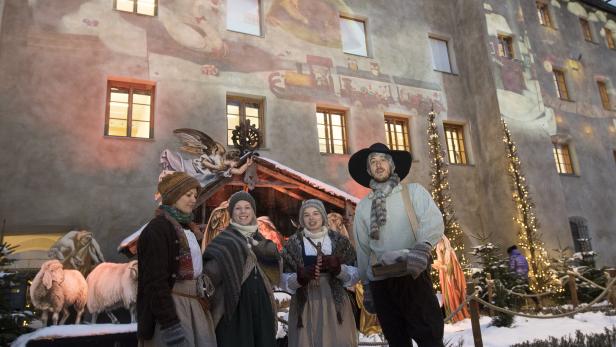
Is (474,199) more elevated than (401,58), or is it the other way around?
(401,58)

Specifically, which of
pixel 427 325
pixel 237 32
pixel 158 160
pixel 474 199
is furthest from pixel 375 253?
pixel 474 199

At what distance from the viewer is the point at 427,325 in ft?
10.5

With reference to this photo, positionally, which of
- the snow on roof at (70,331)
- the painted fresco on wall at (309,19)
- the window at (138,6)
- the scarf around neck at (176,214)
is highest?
the painted fresco on wall at (309,19)

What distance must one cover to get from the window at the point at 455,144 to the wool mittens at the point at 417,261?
13223 mm

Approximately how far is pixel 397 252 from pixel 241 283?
1.37 meters

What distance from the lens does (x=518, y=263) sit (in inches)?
501

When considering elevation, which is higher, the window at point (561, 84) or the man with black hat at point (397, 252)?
the window at point (561, 84)

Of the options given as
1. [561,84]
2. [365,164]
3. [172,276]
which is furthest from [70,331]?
[561,84]

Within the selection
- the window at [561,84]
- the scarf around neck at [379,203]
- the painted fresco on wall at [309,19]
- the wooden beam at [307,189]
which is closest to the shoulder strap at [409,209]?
the scarf around neck at [379,203]

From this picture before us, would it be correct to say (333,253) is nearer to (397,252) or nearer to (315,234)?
(315,234)

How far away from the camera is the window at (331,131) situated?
45.2 feet

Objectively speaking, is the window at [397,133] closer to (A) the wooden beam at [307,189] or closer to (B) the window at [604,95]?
(A) the wooden beam at [307,189]

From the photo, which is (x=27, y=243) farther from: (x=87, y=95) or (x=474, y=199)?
(x=474, y=199)

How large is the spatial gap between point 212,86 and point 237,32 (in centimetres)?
205
